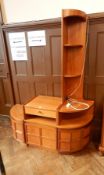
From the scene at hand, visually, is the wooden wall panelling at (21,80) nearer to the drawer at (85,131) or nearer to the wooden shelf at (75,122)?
the wooden shelf at (75,122)

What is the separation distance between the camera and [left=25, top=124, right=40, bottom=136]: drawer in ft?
7.21

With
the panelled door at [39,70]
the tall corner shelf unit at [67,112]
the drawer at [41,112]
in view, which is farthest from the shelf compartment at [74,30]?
the drawer at [41,112]

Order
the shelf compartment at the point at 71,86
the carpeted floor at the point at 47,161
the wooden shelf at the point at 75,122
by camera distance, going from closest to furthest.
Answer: the carpeted floor at the point at 47,161 → the wooden shelf at the point at 75,122 → the shelf compartment at the point at 71,86

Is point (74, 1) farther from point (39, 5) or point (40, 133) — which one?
point (40, 133)

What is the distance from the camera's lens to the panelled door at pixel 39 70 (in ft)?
7.72

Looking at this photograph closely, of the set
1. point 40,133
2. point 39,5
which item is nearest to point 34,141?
point 40,133

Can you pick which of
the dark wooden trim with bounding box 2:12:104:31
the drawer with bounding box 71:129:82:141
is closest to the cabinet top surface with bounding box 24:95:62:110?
the drawer with bounding box 71:129:82:141

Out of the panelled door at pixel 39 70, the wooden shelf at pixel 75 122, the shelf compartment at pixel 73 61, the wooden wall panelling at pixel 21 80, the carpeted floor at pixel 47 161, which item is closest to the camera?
the carpeted floor at pixel 47 161

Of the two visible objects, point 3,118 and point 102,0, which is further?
point 3,118

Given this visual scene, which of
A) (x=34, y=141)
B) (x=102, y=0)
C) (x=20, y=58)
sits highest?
(x=102, y=0)

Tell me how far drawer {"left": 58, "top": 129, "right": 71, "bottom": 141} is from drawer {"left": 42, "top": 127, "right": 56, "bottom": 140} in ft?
0.28

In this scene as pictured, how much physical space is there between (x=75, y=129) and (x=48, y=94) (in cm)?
84

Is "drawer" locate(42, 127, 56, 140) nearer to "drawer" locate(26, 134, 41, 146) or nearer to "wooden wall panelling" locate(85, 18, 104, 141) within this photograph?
"drawer" locate(26, 134, 41, 146)

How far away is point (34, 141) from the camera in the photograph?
7.46ft
